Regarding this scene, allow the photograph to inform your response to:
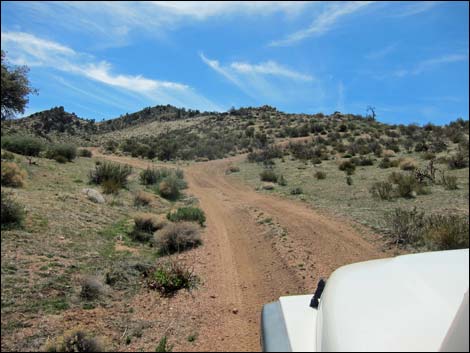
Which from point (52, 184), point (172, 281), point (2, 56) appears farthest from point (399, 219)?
point (2, 56)

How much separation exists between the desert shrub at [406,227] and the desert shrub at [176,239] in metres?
5.13

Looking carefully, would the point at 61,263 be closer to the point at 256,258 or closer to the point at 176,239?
the point at 176,239

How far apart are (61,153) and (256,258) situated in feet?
49.9

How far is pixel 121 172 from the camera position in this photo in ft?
60.1

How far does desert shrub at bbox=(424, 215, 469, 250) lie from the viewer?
9.22 metres

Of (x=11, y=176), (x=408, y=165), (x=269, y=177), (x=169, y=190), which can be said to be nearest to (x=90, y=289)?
(x=11, y=176)

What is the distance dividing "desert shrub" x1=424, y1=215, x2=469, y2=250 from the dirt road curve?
A: 4.08 ft

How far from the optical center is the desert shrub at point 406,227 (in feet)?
33.1

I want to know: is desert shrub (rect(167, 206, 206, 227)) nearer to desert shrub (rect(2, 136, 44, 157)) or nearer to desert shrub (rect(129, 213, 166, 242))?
desert shrub (rect(129, 213, 166, 242))

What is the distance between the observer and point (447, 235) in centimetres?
930

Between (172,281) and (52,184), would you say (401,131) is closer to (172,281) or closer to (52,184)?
(52,184)

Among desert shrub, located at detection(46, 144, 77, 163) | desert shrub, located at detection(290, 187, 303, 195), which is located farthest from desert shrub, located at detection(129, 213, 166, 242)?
desert shrub, located at detection(46, 144, 77, 163)

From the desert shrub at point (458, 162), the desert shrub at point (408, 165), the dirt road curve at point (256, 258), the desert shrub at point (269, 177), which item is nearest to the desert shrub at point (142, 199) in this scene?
the dirt road curve at point (256, 258)

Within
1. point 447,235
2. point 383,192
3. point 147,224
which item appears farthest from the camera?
point 383,192
